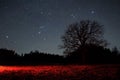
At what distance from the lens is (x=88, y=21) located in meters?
42.8

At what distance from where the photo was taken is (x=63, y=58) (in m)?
63.3

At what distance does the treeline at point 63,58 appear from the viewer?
47.8 m

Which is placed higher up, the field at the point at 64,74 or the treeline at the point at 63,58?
the treeline at the point at 63,58

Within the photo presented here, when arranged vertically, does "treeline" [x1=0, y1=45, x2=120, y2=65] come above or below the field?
above

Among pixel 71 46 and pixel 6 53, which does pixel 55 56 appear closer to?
pixel 6 53

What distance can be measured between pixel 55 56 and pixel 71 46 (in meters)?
27.1

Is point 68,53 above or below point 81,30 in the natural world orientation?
below

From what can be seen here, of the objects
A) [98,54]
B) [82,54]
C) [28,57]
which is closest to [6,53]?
[28,57]

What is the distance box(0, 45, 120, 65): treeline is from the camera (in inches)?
1880

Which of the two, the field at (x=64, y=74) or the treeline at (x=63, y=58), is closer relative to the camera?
the field at (x=64, y=74)

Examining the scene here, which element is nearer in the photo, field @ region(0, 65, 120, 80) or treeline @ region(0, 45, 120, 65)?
field @ region(0, 65, 120, 80)

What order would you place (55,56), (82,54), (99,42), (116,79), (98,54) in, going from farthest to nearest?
(55,56)
(98,54)
(82,54)
(99,42)
(116,79)

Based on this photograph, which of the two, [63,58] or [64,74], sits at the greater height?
[63,58]

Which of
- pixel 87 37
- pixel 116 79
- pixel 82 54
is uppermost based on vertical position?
pixel 87 37
